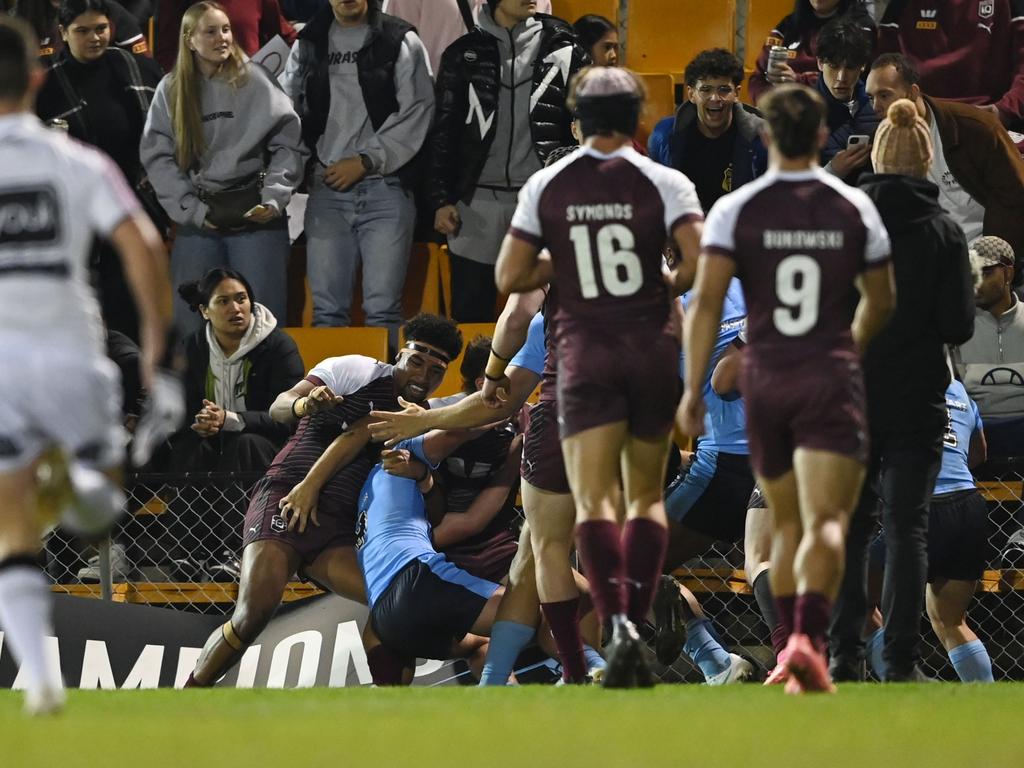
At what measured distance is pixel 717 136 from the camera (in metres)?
10.2

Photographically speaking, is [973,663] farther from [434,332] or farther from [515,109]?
[515,109]

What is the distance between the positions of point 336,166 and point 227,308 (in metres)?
1.44

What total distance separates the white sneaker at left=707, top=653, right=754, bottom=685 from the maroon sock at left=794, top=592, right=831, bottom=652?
7.67ft

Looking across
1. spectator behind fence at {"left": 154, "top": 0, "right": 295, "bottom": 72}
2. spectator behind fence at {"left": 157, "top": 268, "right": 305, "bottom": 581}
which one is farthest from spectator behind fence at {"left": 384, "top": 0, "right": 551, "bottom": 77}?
spectator behind fence at {"left": 157, "top": 268, "right": 305, "bottom": 581}

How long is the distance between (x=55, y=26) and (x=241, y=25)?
3.89 ft

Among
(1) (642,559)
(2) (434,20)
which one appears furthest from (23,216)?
(2) (434,20)

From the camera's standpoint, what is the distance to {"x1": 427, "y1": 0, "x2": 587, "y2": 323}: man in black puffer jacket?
10508mm

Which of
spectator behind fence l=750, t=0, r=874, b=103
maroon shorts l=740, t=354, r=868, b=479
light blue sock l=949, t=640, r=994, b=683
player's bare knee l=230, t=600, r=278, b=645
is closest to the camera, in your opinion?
maroon shorts l=740, t=354, r=868, b=479

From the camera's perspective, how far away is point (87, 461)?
4883mm

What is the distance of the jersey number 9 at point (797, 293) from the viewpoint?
5660 mm

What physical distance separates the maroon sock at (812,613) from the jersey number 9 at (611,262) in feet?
3.91

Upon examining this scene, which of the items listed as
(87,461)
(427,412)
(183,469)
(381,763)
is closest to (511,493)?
(427,412)

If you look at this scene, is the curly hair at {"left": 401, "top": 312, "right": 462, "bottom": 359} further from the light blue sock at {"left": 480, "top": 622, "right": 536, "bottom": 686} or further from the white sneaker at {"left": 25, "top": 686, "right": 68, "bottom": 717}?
the white sneaker at {"left": 25, "top": 686, "right": 68, "bottom": 717}

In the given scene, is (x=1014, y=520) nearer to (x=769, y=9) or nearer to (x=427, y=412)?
(x=427, y=412)
